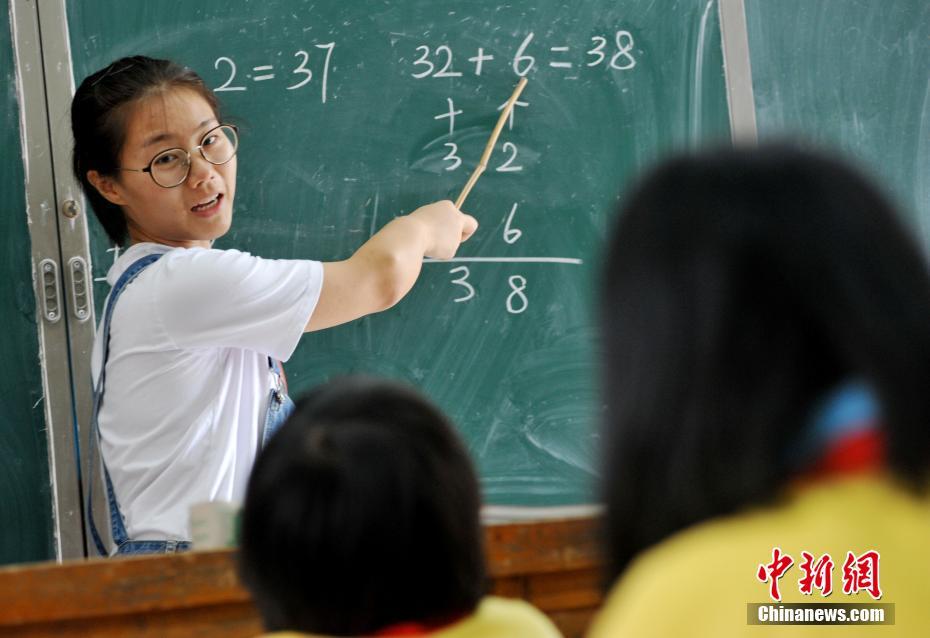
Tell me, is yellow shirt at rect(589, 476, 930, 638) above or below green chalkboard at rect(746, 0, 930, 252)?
below

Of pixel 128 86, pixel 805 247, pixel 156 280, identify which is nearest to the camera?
pixel 805 247

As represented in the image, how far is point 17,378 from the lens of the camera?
228cm

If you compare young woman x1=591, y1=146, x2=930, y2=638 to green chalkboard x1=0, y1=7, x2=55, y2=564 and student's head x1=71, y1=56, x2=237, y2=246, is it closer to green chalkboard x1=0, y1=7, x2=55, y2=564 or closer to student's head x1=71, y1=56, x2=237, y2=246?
student's head x1=71, y1=56, x2=237, y2=246

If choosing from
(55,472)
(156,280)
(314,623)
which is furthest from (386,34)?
(314,623)

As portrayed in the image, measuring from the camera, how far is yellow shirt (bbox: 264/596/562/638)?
1008mm

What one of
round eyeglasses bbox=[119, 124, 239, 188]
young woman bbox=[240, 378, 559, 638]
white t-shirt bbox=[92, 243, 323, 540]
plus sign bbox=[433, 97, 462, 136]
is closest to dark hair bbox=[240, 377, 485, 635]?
young woman bbox=[240, 378, 559, 638]

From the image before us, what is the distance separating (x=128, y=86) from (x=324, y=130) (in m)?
0.45

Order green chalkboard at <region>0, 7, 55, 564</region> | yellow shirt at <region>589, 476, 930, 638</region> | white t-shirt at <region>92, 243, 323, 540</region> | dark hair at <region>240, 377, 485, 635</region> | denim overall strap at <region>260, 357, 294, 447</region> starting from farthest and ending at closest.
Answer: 1. green chalkboard at <region>0, 7, 55, 564</region>
2. denim overall strap at <region>260, 357, 294, 447</region>
3. white t-shirt at <region>92, 243, 323, 540</region>
4. dark hair at <region>240, 377, 485, 635</region>
5. yellow shirt at <region>589, 476, 930, 638</region>

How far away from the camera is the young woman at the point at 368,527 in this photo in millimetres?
996

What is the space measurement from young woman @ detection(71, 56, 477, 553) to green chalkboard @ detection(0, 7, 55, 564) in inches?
7.4

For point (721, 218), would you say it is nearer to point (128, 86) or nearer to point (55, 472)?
point (128, 86)

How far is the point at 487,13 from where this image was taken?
251cm

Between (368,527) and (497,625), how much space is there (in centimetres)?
15
